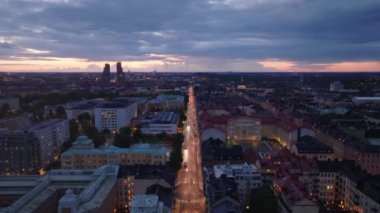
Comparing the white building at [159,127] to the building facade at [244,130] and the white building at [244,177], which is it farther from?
the white building at [244,177]

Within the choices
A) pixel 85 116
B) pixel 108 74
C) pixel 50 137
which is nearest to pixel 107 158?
pixel 50 137

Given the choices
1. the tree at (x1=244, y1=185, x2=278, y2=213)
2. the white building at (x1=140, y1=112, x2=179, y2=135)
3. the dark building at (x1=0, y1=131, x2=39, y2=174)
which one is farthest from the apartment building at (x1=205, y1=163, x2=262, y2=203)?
the white building at (x1=140, y1=112, x2=179, y2=135)

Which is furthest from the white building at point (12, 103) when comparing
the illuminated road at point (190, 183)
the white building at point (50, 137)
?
the illuminated road at point (190, 183)

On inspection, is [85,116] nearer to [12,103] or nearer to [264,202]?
[12,103]

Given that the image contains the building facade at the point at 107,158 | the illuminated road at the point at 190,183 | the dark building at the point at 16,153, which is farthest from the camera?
the building facade at the point at 107,158

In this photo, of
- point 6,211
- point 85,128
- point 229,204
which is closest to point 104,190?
point 6,211
